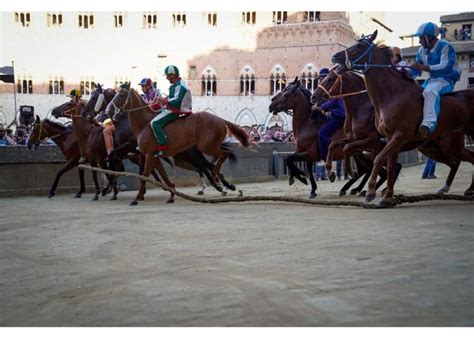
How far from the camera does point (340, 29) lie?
47094 millimetres

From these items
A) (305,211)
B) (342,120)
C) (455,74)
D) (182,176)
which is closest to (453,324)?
(305,211)

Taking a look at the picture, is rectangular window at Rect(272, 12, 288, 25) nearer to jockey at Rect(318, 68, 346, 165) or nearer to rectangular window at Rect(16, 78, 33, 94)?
rectangular window at Rect(16, 78, 33, 94)

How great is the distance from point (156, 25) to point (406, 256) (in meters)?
47.9

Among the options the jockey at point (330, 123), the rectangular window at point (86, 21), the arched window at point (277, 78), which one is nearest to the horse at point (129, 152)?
the jockey at point (330, 123)

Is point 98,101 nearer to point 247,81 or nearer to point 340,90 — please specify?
point 340,90

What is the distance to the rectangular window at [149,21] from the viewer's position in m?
50.9

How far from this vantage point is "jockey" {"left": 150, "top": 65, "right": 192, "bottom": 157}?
1202 cm

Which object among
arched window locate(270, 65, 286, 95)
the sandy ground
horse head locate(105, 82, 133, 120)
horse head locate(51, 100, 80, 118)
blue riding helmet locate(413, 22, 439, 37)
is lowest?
the sandy ground

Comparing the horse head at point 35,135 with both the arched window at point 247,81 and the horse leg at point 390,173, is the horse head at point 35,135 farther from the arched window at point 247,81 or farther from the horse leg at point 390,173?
the arched window at point 247,81

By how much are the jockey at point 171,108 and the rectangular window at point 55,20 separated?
42.7 m

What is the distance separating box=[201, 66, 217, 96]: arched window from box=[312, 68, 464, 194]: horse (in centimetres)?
4153

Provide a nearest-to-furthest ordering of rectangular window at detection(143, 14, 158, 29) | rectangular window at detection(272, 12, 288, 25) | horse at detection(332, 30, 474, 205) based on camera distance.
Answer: horse at detection(332, 30, 474, 205) → rectangular window at detection(272, 12, 288, 25) → rectangular window at detection(143, 14, 158, 29)

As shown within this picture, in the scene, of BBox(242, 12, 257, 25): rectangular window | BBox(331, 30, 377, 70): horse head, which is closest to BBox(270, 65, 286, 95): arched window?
BBox(242, 12, 257, 25): rectangular window

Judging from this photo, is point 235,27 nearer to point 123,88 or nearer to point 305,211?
point 123,88
